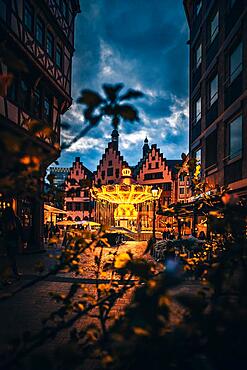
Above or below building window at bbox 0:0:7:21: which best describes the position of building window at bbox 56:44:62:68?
above

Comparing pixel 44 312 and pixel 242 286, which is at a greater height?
pixel 242 286

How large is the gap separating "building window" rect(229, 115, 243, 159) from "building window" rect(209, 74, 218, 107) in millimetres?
2783

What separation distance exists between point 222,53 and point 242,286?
1413 cm

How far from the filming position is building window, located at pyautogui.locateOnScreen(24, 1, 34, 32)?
1102 cm

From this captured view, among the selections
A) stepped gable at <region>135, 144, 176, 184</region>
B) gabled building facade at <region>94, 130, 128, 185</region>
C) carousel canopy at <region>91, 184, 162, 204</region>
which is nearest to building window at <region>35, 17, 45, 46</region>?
carousel canopy at <region>91, 184, 162, 204</region>

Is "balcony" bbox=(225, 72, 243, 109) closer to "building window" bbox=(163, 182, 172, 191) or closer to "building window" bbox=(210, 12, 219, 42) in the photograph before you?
"building window" bbox=(210, 12, 219, 42)

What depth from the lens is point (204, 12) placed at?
16.2 meters

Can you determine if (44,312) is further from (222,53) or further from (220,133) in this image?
(222,53)

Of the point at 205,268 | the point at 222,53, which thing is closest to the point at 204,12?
Result: the point at 222,53

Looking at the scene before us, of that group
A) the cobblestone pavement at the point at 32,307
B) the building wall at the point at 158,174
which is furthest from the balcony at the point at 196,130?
the building wall at the point at 158,174

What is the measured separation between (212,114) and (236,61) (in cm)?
312

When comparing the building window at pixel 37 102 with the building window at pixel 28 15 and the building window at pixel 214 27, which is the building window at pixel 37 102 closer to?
the building window at pixel 28 15

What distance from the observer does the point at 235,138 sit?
1187cm

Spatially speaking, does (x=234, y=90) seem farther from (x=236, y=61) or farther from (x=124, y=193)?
(x=124, y=193)
